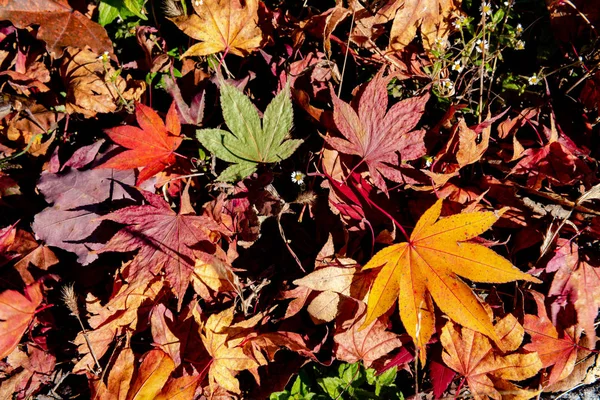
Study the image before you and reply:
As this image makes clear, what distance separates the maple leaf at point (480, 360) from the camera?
147cm

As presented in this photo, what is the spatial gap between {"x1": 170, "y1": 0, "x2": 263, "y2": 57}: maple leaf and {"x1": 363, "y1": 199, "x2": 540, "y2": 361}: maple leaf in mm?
843

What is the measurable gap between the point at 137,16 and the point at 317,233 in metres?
1.02

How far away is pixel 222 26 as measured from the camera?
4.91 ft

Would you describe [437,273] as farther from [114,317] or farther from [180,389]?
[114,317]

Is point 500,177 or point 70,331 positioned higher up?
point 500,177

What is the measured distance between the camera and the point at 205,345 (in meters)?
1.49

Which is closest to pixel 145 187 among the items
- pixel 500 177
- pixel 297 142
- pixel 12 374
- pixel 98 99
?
pixel 98 99

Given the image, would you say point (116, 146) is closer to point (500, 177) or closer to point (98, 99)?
point (98, 99)

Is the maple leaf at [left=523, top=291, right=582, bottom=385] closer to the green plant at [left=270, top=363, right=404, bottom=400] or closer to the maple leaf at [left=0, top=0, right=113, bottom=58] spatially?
the green plant at [left=270, top=363, right=404, bottom=400]

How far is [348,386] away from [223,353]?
44 centimetres

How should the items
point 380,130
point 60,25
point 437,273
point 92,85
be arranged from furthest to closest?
point 92,85
point 60,25
point 380,130
point 437,273

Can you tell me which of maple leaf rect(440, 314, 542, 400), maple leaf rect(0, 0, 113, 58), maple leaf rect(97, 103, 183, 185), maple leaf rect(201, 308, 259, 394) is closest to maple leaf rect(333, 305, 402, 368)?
maple leaf rect(440, 314, 542, 400)

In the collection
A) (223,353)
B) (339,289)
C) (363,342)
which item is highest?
(339,289)


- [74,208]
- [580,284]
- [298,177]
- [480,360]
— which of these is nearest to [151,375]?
[74,208]
